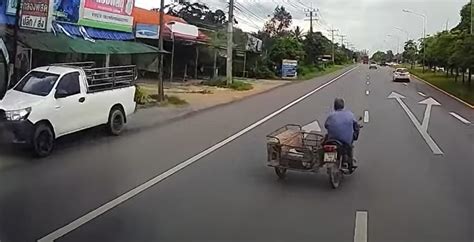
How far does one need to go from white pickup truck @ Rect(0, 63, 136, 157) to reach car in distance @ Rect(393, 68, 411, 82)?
7.17m

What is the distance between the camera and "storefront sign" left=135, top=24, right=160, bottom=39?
23.2 metres

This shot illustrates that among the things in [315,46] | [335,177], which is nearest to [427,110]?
[315,46]

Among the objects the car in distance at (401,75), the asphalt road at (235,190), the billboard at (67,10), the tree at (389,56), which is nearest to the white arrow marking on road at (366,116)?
the asphalt road at (235,190)

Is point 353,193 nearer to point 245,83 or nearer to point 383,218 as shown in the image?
point 383,218

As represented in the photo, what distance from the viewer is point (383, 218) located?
259 inches

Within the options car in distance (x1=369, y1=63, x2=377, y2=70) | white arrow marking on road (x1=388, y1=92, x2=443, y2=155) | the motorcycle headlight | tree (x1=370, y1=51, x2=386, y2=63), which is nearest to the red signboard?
the motorcycle headlight

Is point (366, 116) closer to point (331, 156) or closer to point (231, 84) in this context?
point (331, 156)

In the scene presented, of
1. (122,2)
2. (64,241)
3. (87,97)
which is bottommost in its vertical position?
(64,241)

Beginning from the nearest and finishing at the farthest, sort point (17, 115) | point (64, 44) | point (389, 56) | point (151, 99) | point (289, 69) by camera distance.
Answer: point (17, 115) → point (64, 44) → point (389, 56) → point (289, 69) → point (151, 99)

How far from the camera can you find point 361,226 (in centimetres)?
622

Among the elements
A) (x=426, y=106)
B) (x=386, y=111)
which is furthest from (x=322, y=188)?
(x=426, y=106)

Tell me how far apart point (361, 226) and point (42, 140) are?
6.02m

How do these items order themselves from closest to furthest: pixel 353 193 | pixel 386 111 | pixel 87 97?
pixel 353 193
pixel 87 97
pixel 386 111

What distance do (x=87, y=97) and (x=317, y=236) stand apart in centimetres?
707
